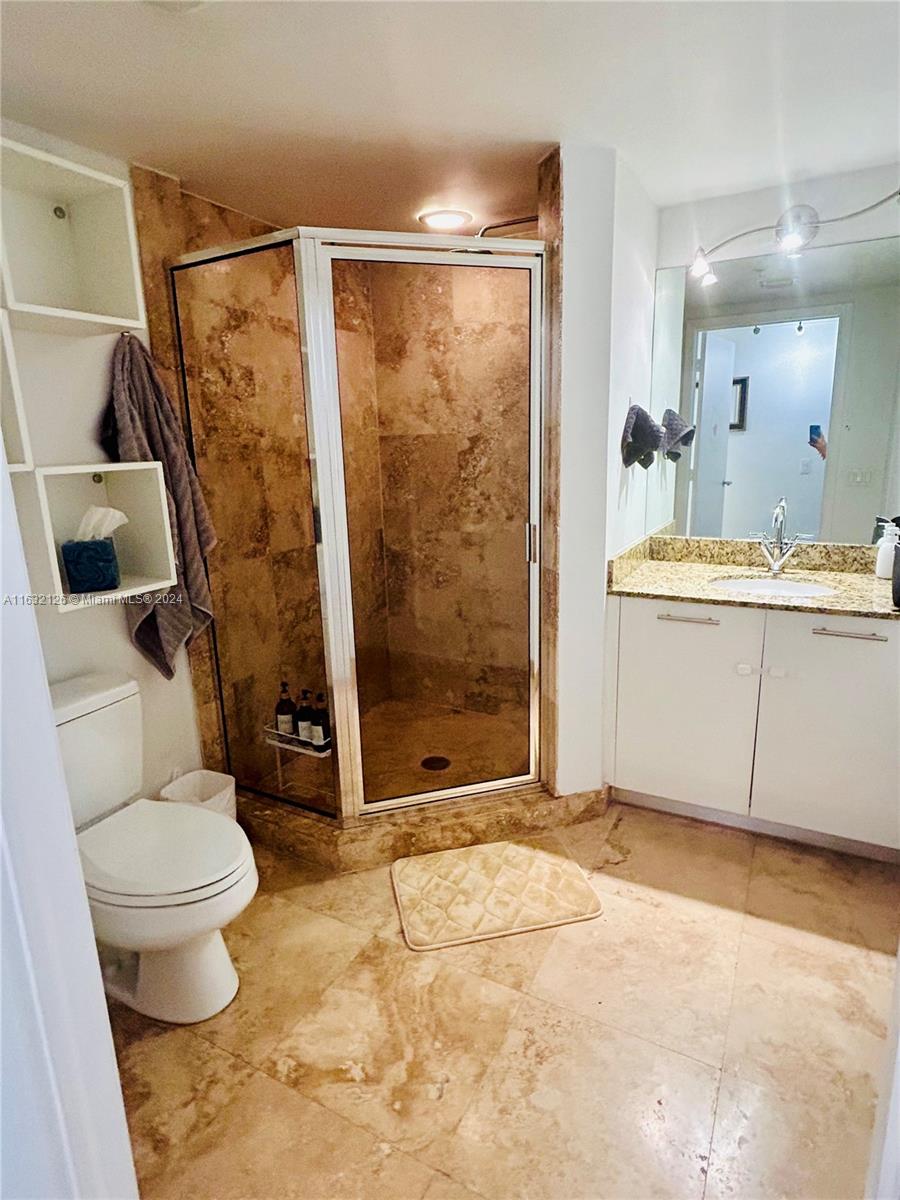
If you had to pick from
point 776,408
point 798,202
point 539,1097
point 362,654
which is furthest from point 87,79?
point 539,1097

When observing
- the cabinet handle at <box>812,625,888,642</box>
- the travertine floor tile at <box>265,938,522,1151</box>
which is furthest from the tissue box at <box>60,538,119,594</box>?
the cabinet handle at <box>812,625,888,642</box>

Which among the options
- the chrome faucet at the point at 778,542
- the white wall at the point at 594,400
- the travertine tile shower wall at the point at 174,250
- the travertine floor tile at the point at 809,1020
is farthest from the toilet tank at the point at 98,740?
the chrome faucet at the point at 778,542

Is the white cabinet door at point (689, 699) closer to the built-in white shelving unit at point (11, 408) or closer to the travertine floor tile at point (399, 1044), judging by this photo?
the travertine floor tile at point (399, 1044)

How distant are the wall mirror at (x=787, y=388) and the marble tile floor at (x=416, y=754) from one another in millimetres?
1191

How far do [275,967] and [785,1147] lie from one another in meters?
1.30

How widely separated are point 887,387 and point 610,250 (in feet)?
3.84

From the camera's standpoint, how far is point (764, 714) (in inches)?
87.0

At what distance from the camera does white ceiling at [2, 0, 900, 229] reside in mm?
1333

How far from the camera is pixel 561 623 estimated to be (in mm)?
2348

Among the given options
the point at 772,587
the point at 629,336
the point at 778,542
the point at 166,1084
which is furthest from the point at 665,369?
the point at 166,1084

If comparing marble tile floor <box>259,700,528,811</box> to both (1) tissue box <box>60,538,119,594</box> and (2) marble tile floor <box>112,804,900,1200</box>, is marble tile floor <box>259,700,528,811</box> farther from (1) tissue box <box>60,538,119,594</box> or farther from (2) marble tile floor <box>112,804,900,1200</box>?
(1) tissue box <box>60,538,119,594</box>

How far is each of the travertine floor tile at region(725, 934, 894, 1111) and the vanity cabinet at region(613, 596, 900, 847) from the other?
0.51 meters

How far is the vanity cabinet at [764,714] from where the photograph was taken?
6.77 ft

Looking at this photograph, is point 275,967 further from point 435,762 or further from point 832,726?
point 832,726
